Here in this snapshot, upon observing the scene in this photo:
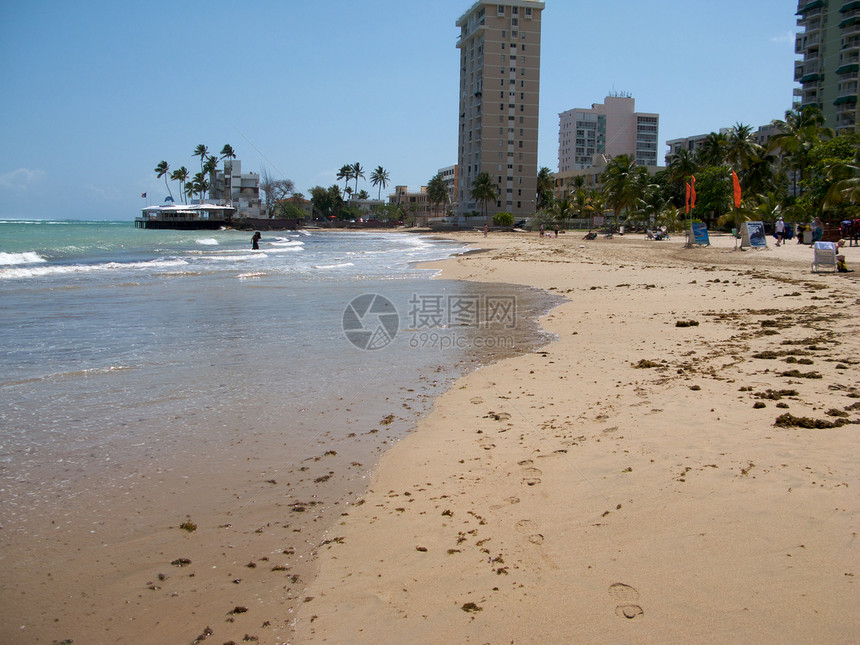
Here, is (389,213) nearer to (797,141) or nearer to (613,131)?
(613,131)

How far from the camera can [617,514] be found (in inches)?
→ 156

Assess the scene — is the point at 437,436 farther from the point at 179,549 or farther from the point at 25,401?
the point at 25,401

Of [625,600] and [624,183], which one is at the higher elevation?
[624,183]

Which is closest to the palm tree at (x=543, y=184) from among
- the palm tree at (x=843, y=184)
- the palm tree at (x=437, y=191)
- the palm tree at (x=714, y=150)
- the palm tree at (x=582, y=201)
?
the palm tree at (x=582, y=201)

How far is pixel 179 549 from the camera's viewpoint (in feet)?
12.9

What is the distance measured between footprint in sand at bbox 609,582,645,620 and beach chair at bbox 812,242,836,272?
1838 centimetres

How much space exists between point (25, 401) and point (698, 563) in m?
7.27

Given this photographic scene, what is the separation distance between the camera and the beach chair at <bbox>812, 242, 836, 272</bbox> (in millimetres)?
17891

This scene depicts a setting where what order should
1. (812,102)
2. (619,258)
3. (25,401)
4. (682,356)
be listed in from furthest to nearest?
(812,102) < (619,258) < (682,356) < (25,401)

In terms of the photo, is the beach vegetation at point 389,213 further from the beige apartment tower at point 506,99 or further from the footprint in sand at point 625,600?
the footprint in sand at point 625,600

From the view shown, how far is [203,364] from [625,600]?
24.6 ft

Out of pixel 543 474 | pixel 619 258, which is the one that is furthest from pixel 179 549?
pixel 619 258

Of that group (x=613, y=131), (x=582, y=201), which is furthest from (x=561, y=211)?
(x=613, y=131)

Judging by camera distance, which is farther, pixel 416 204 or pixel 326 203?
pixel 416 204
